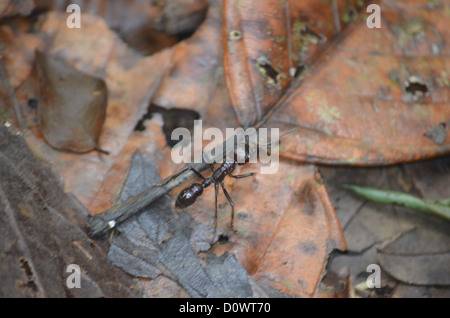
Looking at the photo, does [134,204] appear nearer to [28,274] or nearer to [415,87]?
[28,274]

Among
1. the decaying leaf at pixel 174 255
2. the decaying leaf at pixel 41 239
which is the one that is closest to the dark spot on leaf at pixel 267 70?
the decaying leaf at pixel 174 255

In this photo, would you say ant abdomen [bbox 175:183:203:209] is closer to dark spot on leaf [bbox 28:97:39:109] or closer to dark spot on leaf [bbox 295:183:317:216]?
dark spot on leaf [bbox 295:183:317:216]

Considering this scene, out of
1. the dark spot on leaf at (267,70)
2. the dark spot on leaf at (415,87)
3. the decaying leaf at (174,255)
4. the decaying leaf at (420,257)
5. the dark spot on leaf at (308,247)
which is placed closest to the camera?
the decaying leaf at (174,255)

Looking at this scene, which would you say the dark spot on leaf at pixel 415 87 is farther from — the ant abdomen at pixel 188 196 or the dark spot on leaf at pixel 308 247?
the ant abdomen at pixel 188 196

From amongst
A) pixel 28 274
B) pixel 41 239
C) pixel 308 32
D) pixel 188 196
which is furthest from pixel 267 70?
pixel 28 274

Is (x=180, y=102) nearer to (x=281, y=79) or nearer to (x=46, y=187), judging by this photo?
(x=281, y=79)

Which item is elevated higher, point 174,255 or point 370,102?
point 370,102

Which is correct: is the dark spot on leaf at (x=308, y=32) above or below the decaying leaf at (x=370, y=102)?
above

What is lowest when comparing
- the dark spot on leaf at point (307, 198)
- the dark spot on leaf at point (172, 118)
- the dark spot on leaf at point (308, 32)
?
the dark spot on leaf at point (307, 198)
